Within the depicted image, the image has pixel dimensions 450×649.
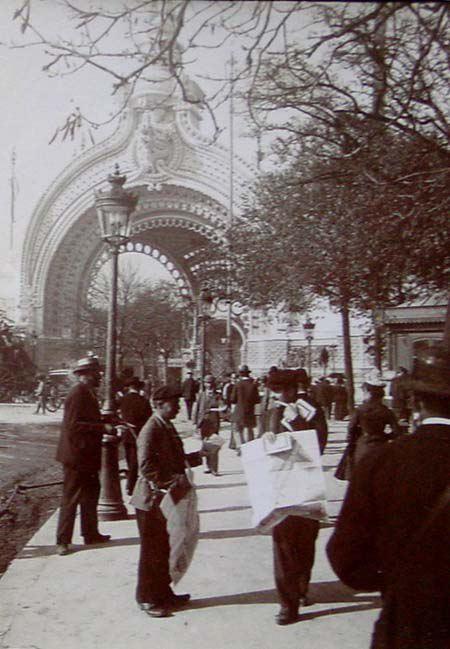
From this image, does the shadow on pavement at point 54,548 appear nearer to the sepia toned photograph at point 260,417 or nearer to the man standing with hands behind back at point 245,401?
the sepia toned photograph at point 260,417

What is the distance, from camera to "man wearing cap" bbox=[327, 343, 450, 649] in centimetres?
203

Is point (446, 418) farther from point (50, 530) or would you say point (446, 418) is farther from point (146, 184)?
point (146, 184)

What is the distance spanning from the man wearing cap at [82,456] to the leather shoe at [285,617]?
2087mm

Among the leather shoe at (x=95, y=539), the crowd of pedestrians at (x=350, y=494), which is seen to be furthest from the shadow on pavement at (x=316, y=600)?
the leather shoe at (x=95, y=539)

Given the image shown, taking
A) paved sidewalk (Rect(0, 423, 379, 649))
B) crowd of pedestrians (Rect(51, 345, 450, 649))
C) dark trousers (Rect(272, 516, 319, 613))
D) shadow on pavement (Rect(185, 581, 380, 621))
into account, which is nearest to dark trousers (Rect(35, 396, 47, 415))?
crowd of pedestrians (Rect(51, 345, 450, 649))

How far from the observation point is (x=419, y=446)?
2072 millimetres

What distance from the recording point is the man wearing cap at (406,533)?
2029 mm

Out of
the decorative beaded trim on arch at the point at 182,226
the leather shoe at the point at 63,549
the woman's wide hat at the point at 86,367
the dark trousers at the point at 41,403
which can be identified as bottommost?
the leather shoe at the point at 63,549

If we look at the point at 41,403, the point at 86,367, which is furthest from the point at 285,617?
the point at 41,403

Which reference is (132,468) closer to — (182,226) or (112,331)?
(112,331)

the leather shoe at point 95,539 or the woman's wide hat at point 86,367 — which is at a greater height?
the woman's wide hat at point 86,367

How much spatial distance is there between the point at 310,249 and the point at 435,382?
27.1ft

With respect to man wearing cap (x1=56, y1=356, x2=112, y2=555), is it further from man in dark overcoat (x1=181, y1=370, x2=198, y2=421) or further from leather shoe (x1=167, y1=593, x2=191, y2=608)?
man in dark overcoat (x1=181, y1=370, x2=198, y2=421)

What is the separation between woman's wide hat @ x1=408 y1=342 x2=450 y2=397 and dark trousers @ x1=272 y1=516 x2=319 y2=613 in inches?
88.1
